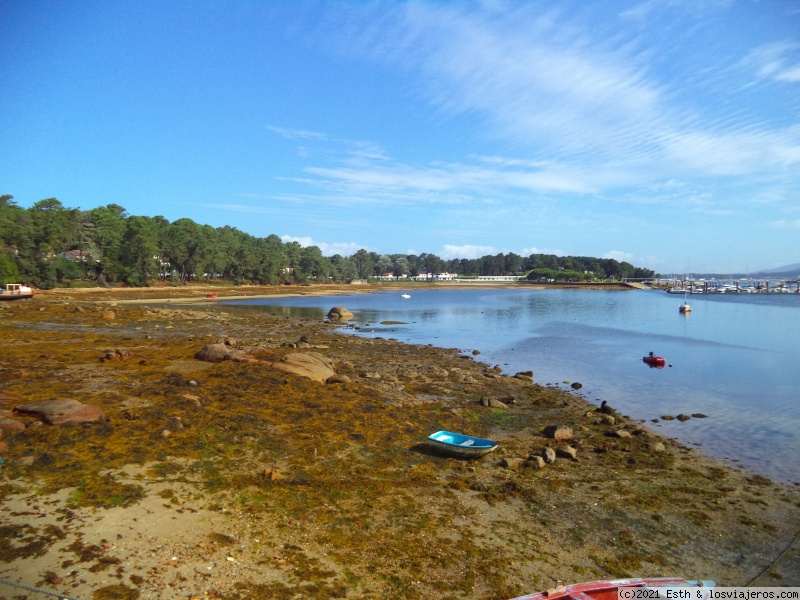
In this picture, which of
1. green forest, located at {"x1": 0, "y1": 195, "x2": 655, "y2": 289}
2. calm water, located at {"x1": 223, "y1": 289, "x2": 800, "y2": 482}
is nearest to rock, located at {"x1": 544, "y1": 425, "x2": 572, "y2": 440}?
calm water, located at {"x1": 223, "y1": 289, "x2": 800, "y2": 482}

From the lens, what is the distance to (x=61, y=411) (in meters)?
17.7

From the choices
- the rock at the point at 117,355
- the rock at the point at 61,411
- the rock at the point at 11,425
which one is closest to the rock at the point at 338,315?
the rock at the point at 117,355

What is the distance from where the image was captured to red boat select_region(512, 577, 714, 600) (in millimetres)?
9148

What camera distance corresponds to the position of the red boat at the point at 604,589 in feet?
30.0

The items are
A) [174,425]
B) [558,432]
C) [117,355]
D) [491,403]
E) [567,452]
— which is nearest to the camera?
[174,425]

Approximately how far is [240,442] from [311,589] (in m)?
9.37

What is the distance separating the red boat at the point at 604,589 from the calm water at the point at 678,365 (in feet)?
42.6

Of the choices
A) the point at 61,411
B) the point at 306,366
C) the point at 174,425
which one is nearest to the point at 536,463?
the point at 174,425

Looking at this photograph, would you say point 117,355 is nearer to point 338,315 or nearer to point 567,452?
point 567,452

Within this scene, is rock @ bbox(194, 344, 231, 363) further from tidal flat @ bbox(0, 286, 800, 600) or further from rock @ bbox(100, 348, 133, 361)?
rock @ bbox(100, 348, 133, 361)

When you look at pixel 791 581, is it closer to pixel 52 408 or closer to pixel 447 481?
pixel 447 481

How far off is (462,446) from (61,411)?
15.2 meters

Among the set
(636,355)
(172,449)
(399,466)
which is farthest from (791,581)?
(636,355)

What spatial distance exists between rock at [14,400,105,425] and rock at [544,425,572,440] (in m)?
19.4
